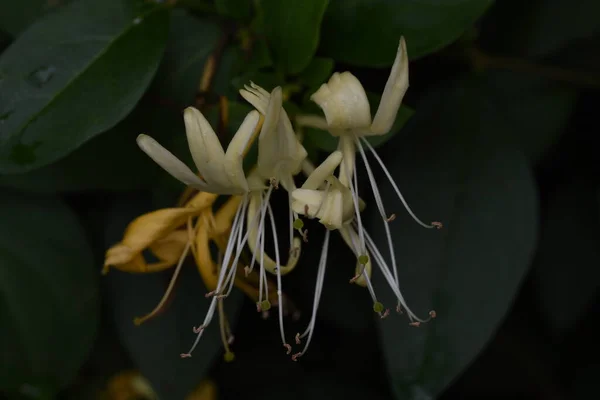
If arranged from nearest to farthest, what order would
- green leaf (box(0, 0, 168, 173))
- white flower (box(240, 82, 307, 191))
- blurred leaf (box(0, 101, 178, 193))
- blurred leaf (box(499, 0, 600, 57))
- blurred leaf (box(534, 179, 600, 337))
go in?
1. white flower (box(240, 82, 307, 191))
2. green leaf (box(0, 0, 168, 173))
3. blurred leaf (box(0, 101, 178, 193))
4. blurred leaf (box(499, 0, 600, 57))
5. blurred leaf (box(534, 179, 600, 337))

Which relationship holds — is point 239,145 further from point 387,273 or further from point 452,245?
point 452,245

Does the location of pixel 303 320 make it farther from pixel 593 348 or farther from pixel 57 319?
pixel 593 348

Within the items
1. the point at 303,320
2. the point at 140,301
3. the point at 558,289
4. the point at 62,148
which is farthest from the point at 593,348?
the point at 62,148

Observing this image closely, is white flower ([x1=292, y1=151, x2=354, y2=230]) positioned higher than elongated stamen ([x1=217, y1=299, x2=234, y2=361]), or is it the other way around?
white flower ([x1=292, y1=151, x2=354, y2=230])

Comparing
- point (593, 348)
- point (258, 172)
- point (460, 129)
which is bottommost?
point (593, 348)

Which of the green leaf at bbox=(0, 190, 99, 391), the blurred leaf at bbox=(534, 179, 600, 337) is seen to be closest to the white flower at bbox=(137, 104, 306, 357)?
the green leaf at bbox=(0, 190, 99, 391)

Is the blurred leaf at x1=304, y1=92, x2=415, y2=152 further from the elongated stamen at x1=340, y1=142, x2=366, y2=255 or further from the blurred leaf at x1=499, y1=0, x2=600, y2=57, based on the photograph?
the blurred leaf at x1=499, y1=0, x2=600, y2=57

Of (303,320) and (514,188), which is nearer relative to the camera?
(514,188)
